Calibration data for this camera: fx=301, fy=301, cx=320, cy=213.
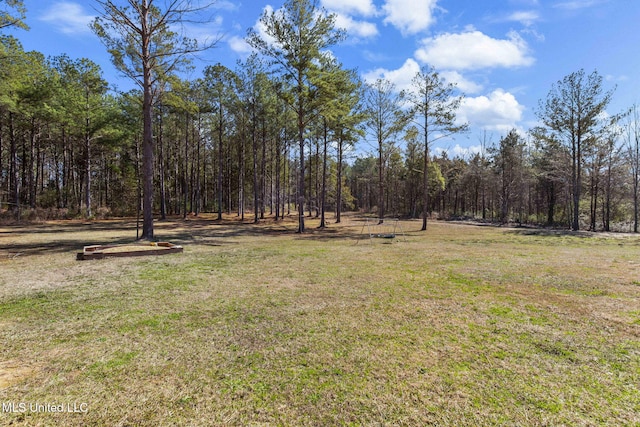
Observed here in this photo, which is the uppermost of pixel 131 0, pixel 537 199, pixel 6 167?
pixel 131 0

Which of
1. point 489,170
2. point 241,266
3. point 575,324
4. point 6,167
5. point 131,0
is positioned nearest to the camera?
point 575,324

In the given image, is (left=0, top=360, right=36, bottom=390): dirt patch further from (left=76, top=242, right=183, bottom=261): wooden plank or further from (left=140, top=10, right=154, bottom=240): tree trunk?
(left=140, top=10, right=154, bottom=240): tree trunk

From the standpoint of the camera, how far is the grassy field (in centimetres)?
227

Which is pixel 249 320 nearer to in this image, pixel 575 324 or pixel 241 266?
pixel 241 266

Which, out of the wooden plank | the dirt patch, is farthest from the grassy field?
the wooden plank

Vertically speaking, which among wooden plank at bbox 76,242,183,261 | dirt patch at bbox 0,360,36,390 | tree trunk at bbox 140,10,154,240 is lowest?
dirt patch at bbox 0,360,36,390

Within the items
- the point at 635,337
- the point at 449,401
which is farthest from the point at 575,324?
the point at 449,401

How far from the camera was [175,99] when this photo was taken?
1437 cm

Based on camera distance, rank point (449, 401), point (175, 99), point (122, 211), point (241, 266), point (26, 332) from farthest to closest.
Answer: point (122, 211) < point (175, 99) < point (241, 266) < point (26, 332) < point (449, 401)

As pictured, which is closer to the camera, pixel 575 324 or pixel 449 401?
pixel 449 401

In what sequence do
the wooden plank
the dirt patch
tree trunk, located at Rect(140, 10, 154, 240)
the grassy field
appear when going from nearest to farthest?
the grassy field, the dirt patch, the wooden plank, tree trunk, located at Rect(140, 10, 154, 240)

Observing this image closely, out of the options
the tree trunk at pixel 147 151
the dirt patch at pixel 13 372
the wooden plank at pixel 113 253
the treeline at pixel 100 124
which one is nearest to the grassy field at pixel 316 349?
the dirt patch at pixel 13 372

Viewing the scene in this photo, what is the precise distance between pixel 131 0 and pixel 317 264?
41.1 ft

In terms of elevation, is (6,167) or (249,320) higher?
(6,167)
